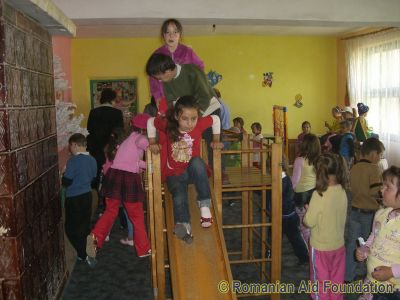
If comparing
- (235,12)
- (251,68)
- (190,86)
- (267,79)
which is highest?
(235,12)

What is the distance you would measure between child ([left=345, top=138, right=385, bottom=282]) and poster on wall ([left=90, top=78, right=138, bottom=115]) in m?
6.78

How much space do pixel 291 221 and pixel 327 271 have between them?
103cm

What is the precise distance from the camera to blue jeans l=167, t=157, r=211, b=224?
301cm

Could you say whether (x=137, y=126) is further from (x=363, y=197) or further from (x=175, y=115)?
(x=363, y=197)

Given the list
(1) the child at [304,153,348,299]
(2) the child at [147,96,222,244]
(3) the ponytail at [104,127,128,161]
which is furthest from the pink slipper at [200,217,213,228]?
(3) the ponytail at [104,127,128,161]

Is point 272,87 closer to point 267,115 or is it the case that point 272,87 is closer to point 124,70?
point 267,115

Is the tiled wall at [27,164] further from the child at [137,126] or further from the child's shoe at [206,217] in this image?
the child's shoe at [206,217]

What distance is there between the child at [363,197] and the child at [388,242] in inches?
56.6

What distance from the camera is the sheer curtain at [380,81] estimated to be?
8484 mm

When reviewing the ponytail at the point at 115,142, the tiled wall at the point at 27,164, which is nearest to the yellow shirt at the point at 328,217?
the tiled wall at the point at 27,164

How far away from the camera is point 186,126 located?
10.1 ft

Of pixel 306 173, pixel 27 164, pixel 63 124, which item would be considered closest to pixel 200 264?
pixel 27 164

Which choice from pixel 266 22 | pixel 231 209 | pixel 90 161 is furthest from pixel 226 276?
pixel 231 209

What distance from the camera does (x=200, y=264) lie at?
2.85 m
